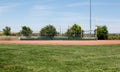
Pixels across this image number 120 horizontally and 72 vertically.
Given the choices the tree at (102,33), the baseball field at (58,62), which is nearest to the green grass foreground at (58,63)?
the baseball field at (58,62)

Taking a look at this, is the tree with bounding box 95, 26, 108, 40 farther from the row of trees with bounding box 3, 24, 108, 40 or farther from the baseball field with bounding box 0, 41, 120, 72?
the baseball field with bounding box 0, 41, 120, 72

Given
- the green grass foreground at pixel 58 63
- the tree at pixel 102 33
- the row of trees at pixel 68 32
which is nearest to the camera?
the green grass foreground at pixel 58 63

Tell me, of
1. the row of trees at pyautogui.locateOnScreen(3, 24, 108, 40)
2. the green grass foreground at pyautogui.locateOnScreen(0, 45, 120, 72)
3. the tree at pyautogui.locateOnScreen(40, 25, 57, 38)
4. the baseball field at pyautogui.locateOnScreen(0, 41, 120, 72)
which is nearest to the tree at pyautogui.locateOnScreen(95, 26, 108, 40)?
the row of trees at pyautogui.locateOnScreen(3, 24, 108, 40)

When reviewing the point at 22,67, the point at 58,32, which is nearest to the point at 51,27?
the point at 58,32

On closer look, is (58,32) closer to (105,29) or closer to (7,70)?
(105,29)

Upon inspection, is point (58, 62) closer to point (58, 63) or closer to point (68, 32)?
point (58, 63)

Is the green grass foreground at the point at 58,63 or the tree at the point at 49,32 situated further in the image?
the tree at the point at 49,32

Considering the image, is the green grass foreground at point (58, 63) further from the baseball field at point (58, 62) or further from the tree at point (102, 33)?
the tree at point (102, 33)

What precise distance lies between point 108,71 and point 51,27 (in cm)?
4080

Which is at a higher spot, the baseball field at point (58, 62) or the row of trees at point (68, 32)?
the row of trees at point (68, 32)

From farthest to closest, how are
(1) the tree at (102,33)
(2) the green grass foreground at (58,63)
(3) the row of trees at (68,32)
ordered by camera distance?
(1) the tree at (102,33) → (3) the row of trees at (68,32) → (2) the green grass foreground at (58,63)

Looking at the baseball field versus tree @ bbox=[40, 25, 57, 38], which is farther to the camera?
tree @ bbox=[40, 25, 57, 38]

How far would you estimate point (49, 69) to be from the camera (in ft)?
24.9

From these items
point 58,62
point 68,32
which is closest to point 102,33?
point 68,32
